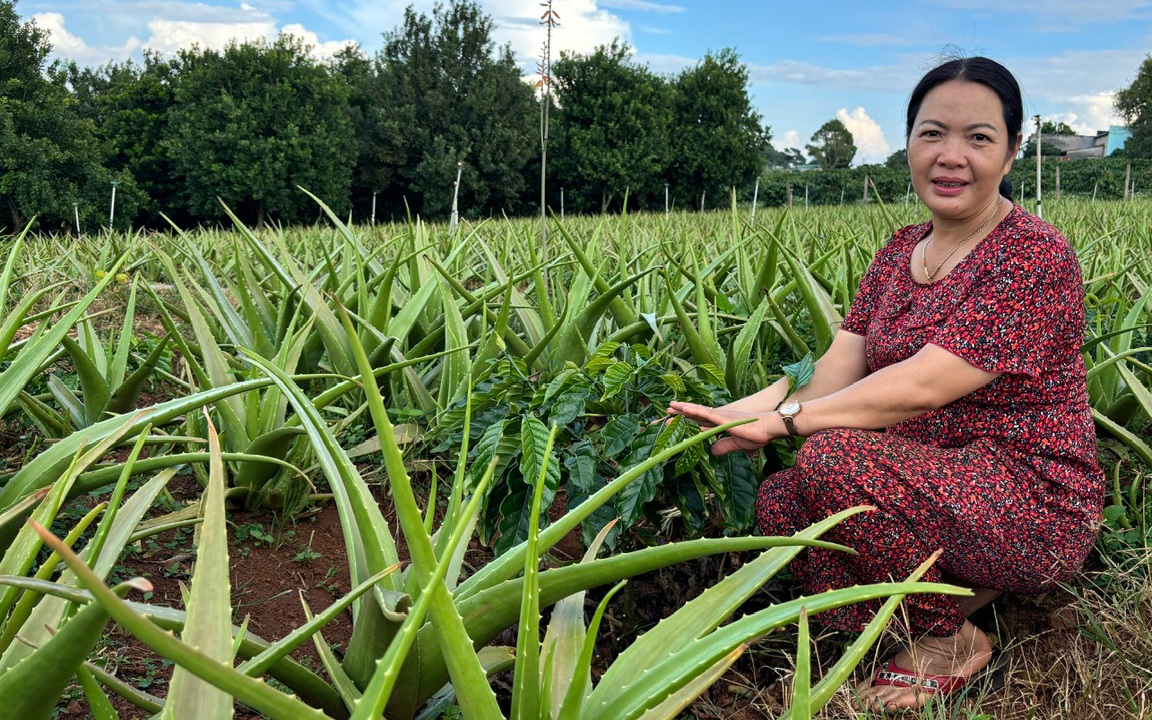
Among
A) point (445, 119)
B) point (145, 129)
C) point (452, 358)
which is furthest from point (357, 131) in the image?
point (452, 358)

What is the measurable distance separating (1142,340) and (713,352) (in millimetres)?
1496

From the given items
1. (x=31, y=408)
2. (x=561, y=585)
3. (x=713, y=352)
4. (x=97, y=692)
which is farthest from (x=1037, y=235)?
(x=31, y=408)

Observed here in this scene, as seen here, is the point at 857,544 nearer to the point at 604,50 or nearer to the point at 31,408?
the point at 31,408

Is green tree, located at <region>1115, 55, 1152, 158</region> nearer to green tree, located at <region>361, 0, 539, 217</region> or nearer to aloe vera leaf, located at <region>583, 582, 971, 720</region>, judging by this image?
green tree, located at <region>361, 0, 539, 217</region>

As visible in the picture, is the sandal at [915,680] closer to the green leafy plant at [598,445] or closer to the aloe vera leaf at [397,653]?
the green leafy plant at [598,445]

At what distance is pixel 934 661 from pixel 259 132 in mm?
31057

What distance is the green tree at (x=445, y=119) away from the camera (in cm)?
3266

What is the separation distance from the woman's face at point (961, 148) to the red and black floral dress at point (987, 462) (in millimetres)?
88

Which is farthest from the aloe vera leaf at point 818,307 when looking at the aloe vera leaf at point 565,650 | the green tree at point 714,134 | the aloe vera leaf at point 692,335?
the green tree at point 714,134

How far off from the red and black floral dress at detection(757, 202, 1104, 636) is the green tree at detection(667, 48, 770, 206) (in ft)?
118

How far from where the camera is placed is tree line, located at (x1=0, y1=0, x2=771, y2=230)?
26.3m

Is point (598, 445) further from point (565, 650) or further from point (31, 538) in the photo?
point (31, 538)

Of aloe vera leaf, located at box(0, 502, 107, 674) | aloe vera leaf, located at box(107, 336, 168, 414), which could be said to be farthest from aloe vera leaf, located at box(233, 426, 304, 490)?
aloe vera leaf, located at box(0, 502, 107, 674)

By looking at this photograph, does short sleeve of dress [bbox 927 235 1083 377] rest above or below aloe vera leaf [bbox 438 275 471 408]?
above
